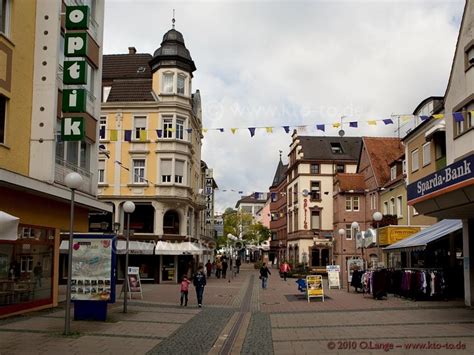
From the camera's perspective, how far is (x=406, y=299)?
77.1 feet

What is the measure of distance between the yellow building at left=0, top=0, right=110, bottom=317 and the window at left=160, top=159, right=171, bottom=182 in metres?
21.0

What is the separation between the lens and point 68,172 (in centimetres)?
2053

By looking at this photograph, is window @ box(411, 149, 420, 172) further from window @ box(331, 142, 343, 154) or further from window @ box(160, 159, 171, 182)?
window @ box(331, 142, 343, 154)

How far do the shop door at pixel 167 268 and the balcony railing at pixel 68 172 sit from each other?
57.9 ft

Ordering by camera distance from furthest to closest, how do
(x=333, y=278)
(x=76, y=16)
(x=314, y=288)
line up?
(x=333, y=278) → (x=314, y=288) → (x=76, y=16)

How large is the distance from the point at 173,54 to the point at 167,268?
50.1ft

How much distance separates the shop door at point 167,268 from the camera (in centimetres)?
4019

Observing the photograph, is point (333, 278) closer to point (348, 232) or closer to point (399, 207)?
point (399, 207)

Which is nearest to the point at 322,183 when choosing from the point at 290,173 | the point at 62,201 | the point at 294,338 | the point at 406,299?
the point at 290,173

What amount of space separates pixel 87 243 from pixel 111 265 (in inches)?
35.2

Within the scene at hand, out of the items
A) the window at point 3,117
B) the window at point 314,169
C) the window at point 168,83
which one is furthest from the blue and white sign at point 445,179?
the window at point 314,169

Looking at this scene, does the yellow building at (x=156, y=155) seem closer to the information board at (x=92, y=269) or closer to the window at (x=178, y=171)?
the window at (x=178, y=171)

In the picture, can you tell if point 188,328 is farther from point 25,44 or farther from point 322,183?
point 322,183

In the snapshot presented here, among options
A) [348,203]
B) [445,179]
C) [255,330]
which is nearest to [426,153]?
[445,179]
